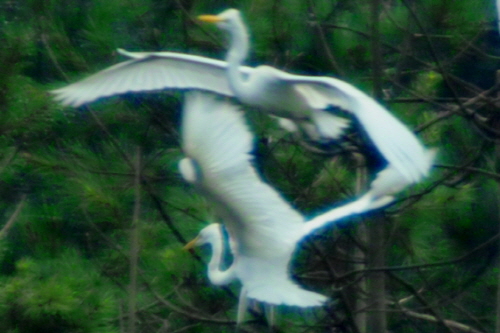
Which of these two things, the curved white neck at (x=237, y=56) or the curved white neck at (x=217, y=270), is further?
the curved white neck at (x=217, y=270)

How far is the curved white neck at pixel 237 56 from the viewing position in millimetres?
3277

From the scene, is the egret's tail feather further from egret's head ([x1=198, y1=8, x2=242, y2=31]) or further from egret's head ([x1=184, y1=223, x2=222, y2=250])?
egret's head ([x1=198, y1=8, x2=242, y2=31])

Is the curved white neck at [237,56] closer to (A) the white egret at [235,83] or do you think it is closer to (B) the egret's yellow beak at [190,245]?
(A) the white egret at [235,83]

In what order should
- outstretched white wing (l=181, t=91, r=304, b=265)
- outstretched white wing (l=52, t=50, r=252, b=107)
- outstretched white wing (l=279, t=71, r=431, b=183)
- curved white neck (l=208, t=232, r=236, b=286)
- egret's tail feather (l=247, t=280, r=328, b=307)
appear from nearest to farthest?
1. outstretched white wing (l=279, t=71, r=431, b=183)
2. outstretched white wing (l=181, t=91, r=304, b=265)
3. egret's tail feather (l=247, t=280, r=328, b=307)
4. outstretched white wing (l=52, t=50, r=252, b=107)
5. curved white neck (l=208, t=232, r=236, b=286)

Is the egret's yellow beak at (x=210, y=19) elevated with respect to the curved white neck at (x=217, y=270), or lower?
elevated

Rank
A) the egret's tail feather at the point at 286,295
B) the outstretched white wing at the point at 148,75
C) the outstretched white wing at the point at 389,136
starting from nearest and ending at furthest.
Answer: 1. the outstretched white wing at the point at 389,136
2. the egret's tail feather at the point at 286,295
3. the outstretched white wing at the point at 148,75

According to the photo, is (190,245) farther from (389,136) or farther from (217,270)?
(389,136)

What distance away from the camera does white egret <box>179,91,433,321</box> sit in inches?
116

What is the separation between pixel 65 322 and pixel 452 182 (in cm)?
127

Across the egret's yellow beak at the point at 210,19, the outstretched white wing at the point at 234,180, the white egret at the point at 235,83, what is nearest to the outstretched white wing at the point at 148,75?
the white egret at the point at 235,83

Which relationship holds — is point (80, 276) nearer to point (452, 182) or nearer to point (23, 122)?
point (23, 122)

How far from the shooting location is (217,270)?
11.9ft

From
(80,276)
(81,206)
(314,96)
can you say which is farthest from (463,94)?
(80,276)

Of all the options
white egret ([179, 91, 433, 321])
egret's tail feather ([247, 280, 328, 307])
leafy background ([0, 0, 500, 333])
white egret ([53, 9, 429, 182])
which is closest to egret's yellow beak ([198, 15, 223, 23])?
white egret ([53, 9, 429, 182])
